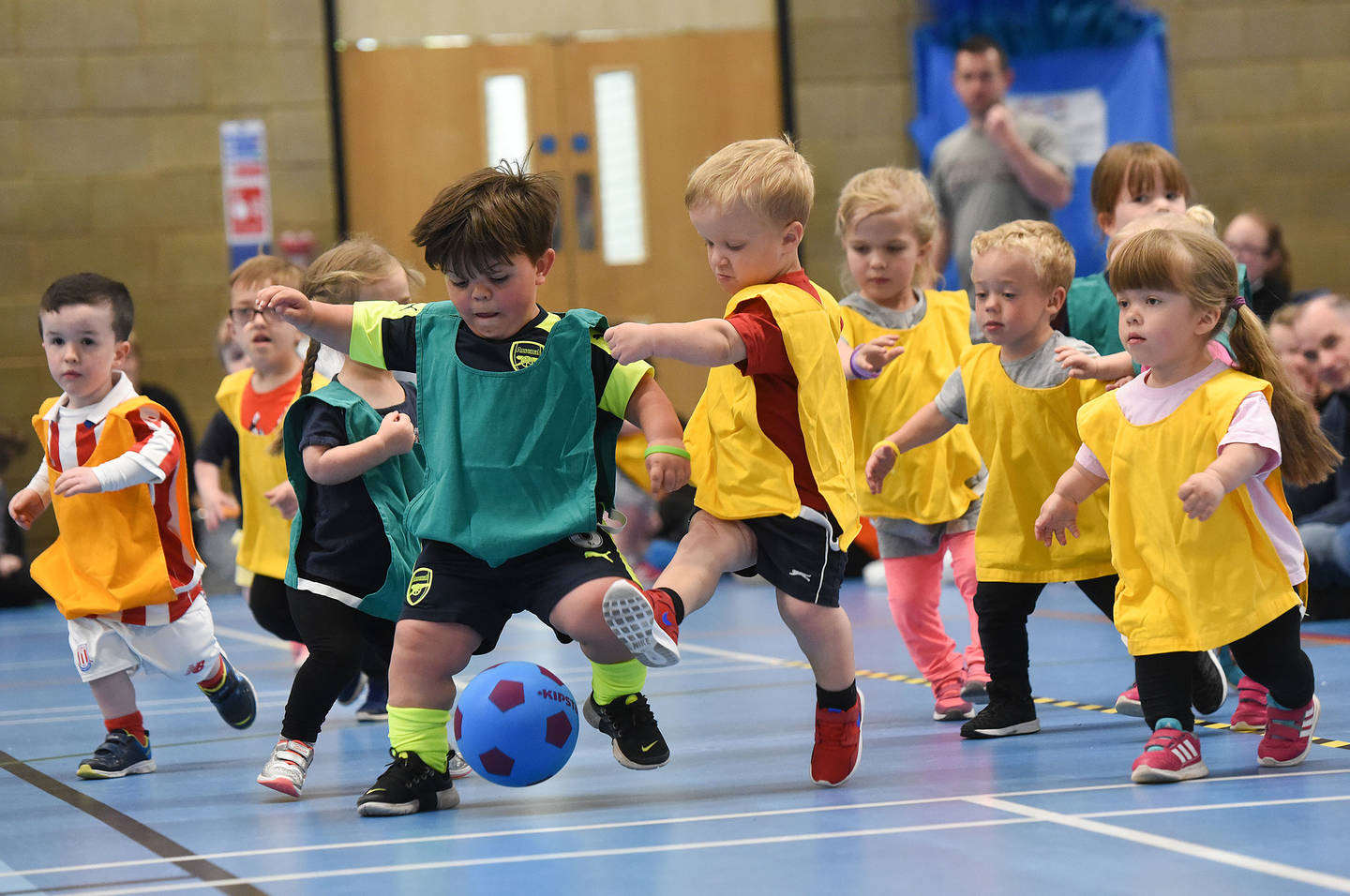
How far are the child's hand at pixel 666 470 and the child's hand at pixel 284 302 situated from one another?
792mm

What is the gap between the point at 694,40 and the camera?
11203 millimetres

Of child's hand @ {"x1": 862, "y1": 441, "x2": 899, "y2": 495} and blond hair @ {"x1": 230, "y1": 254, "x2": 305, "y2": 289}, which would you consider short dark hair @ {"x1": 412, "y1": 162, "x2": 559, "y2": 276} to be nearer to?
child's hand @ {"x1": 862, "y1": 441, "x2": 899, "y2": 495}

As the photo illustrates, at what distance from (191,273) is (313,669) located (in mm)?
7310

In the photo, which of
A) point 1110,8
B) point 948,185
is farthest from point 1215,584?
point 1110,8

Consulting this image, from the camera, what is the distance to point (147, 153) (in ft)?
35.3

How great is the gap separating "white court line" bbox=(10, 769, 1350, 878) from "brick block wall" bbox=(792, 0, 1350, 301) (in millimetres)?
7875

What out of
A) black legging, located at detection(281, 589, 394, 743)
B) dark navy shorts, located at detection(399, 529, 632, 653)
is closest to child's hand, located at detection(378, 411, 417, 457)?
dark navy shorts, located at detection(399, 529, 632, 653)

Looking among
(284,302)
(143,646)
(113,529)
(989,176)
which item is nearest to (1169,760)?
(284,302)

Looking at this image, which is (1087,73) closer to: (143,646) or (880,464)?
(880,464)

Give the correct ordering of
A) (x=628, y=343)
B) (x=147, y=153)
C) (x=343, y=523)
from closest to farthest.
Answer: (x=628, y=343)
(x=343, y=523)
(x=147, y=153)

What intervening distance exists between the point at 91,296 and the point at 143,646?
37.1 inches

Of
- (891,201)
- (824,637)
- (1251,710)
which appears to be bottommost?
(1251,710)

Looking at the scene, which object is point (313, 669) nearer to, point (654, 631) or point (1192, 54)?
point (654, 631)

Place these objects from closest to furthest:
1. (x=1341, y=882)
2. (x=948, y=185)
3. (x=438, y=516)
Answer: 1. (x=1341, y=882)
2. (x=438, y=516)
3. (x=948, y=185)
